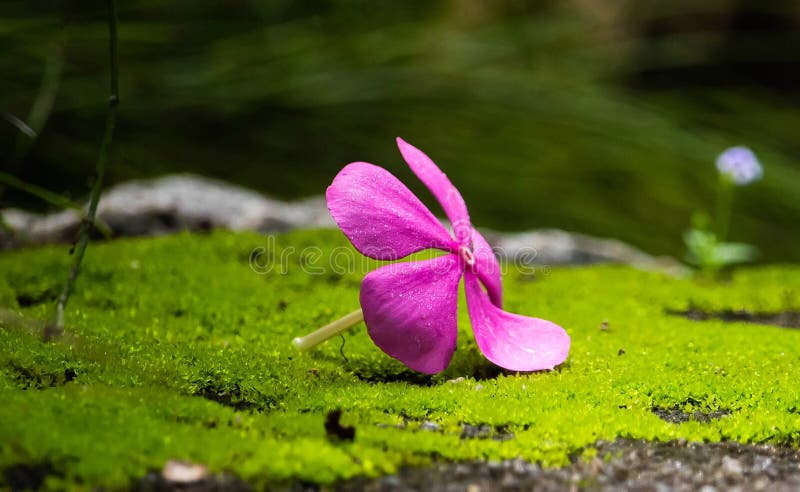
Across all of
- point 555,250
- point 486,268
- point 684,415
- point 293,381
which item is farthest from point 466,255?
point 555,250

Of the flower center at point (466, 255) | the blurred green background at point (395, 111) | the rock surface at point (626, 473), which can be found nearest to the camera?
the rock surface at point (626, 473)

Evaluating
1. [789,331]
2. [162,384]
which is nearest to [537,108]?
[789,331]

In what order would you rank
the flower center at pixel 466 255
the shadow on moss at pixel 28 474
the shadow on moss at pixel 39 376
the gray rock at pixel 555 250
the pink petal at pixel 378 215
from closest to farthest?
the shadow on moss at pixel 28 474 < the shadow on moss at pixel 39 376 < the pink petal at pixel 378 215 < the flower center at pixel 466 255 < the gray rock at pixel 555 250

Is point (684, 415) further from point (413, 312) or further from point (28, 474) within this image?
point (28, 474)

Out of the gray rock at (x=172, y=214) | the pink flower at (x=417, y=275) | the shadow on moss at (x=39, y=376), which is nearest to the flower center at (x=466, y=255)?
the pink flower at (x=417, y=275)

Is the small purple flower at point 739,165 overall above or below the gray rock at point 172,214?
above

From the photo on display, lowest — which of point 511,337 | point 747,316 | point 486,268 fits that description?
point 747,316

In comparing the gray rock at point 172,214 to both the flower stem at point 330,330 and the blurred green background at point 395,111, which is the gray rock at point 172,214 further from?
the flower stem at point 330,330

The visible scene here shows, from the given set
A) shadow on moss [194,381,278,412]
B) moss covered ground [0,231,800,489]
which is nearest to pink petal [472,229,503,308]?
moss covered ground [0,231,800,489]
